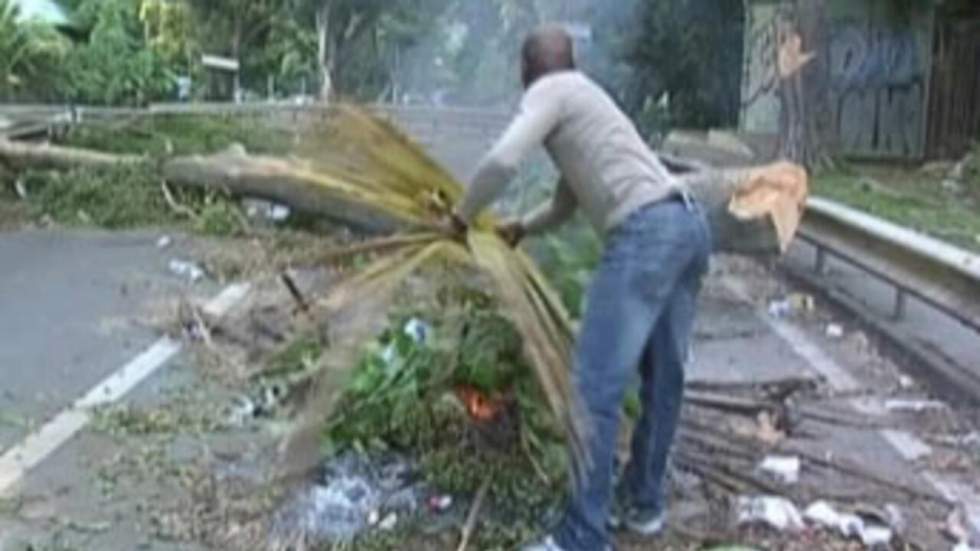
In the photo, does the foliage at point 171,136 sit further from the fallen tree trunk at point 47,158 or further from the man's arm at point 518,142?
the man's arm at point 518,142

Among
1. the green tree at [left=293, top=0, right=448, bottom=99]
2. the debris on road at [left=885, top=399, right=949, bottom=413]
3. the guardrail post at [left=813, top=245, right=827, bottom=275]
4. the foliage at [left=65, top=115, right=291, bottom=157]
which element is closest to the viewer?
the debris on road at [left=885, top=399, right=949, bottom=413]

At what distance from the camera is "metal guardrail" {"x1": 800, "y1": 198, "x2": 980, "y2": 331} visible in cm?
809

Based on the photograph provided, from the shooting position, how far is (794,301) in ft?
34.8

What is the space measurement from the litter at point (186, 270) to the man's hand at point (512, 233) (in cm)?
543

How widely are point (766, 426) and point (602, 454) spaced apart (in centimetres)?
195

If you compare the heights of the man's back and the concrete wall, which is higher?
the man's back

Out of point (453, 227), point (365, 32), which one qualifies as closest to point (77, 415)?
point (453, 227)

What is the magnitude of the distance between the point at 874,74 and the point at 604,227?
19.2 m

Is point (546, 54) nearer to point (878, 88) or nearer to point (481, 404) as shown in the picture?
point (481, 404)

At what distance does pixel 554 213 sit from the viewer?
5957 mm

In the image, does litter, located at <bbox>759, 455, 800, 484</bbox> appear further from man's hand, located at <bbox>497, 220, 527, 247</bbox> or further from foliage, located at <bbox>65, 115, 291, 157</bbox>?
foliage, located at <bbox>65, 115, 291, 157</bbox>

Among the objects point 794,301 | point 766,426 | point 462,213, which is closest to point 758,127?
point 794,301

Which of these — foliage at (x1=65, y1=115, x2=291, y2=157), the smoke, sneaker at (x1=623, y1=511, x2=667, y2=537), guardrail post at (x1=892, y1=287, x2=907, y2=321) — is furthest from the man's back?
the smoke

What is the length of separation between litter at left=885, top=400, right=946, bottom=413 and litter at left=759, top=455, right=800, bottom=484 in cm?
126
